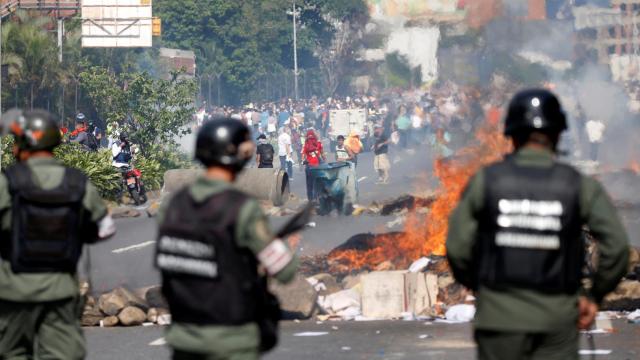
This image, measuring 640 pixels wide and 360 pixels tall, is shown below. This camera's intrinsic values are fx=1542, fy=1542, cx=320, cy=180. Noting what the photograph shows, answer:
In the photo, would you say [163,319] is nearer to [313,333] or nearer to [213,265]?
[313,333]

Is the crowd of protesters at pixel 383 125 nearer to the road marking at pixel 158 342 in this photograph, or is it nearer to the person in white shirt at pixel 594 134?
the person in white shirt at pixel 594 134

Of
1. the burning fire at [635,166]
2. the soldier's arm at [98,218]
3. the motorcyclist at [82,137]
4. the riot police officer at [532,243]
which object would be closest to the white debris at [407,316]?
the soldier's arm at [98,218]

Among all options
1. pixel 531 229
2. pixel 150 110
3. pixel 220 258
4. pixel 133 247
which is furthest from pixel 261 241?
pixel 150 110

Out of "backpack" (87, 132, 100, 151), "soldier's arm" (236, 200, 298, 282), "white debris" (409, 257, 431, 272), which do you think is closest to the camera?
"soldier's arm" (236, 200, 298, 282)

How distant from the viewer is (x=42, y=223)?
7371 mm

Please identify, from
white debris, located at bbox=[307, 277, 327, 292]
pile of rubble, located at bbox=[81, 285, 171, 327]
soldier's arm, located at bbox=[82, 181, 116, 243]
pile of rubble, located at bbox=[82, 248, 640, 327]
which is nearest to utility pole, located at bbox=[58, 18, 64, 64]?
white debris, located at bbox=[307, 277, 327, 292]

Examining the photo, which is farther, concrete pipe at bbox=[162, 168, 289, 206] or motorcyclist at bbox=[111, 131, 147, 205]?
motorcyclist at bbox=[111, 131, 147, 205]

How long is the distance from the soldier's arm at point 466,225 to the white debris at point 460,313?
301 inches

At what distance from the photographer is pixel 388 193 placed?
3406 centimetres

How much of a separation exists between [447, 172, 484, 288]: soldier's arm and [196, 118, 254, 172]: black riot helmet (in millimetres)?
854

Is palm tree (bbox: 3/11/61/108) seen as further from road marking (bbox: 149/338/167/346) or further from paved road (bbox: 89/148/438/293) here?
road marking (bbox: 149/338/167/346)

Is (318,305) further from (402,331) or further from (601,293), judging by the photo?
(601,293)

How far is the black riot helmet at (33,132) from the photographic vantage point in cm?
753

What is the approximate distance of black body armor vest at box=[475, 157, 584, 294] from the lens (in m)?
5.95
